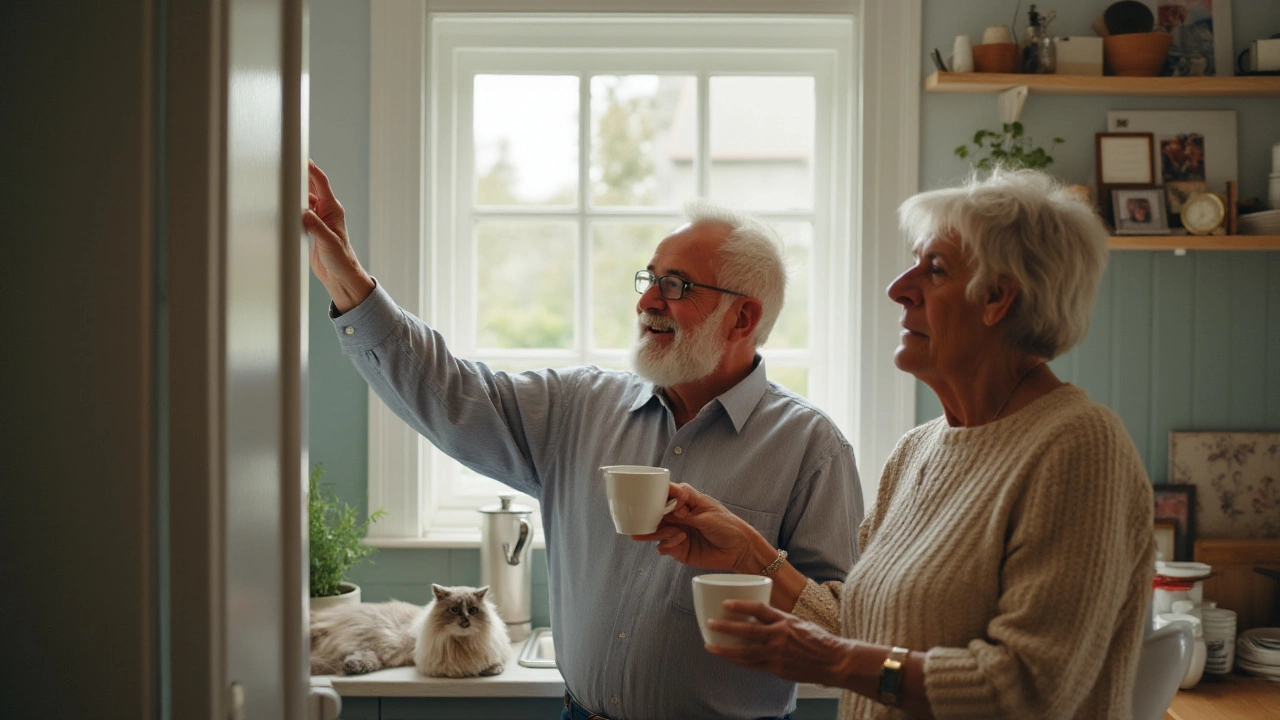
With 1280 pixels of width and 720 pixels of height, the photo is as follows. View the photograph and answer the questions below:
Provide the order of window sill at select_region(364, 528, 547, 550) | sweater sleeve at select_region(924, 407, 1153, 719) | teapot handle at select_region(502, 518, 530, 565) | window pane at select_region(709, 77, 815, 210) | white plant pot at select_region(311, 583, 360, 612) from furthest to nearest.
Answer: window pane at select_region(709, 77, 815, 210) → window sill at select_region(364, 528, 547, 550) → teapot handle at select_region(502, 518, 530, 565) → white plant pot at select_region(311, 583, 360, 612) → sweater sleeve at select_region(924, 407, 1153, 719)

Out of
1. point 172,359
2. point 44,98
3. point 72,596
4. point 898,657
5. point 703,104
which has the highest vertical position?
point 703,104

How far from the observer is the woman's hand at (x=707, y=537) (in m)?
1.41

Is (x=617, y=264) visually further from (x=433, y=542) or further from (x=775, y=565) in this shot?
(x=775, y=565)

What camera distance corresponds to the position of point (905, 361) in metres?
1.29

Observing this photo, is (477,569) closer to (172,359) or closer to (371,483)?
(371,483)

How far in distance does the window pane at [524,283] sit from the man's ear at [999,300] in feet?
5.79

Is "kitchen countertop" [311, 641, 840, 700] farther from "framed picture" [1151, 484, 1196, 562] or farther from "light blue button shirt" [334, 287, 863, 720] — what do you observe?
"framed picture" [1151, 484, 1196, 562]

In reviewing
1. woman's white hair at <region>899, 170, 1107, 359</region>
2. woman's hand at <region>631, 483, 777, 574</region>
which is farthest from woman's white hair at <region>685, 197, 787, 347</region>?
woman's white hair at <region>899, 170, 1107, 359</region>

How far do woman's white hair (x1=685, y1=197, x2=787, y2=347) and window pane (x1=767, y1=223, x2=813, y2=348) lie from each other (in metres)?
0.93

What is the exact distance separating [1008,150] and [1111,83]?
0.95 ft

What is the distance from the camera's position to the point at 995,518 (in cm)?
108

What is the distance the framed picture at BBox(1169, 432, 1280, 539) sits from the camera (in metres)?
2.58

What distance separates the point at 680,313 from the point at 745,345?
0.51 ft

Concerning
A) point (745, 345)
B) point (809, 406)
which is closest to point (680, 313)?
point (745, 345)
